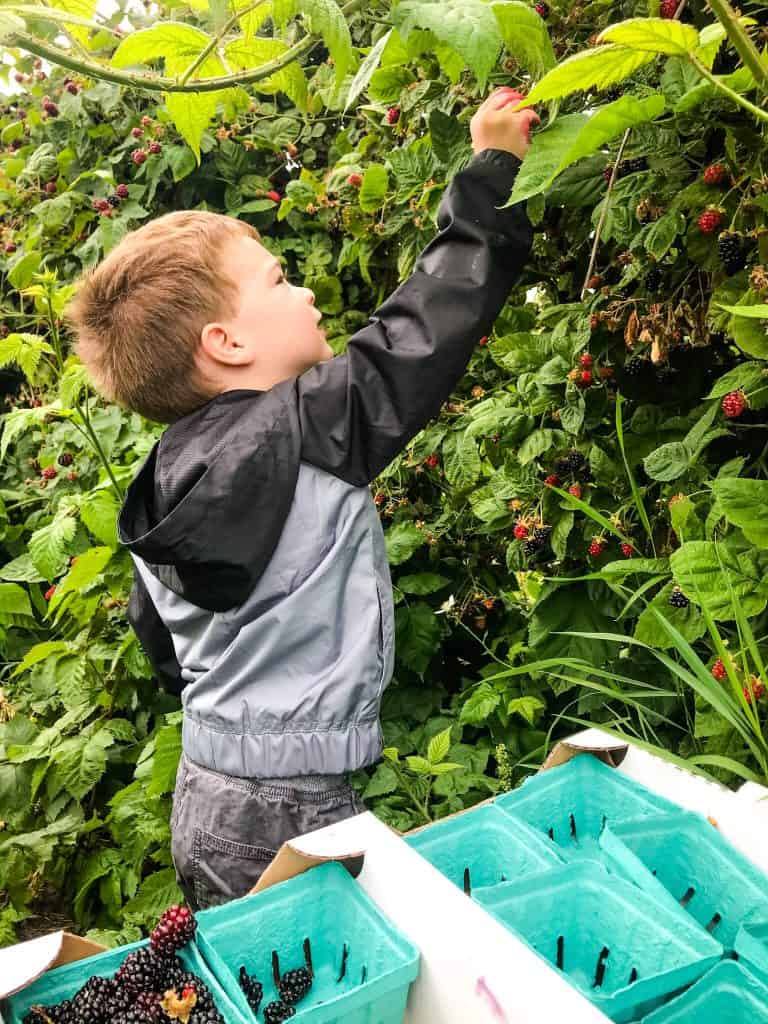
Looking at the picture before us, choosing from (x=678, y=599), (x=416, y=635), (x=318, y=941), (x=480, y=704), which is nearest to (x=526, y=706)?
(x=480, y=704)

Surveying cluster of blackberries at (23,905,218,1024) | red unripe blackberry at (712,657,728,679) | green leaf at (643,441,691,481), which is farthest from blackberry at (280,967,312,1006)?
green leaf at (643,441,691,481)

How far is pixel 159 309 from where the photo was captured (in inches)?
55.0

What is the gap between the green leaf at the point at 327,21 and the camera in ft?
3.03

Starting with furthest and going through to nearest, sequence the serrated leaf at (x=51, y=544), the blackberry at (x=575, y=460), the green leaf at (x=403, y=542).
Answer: the serrated leaf at (x=51, y=544) → the green leaf at (x=403, y=542) → the blackberry at (x=575, y=460)

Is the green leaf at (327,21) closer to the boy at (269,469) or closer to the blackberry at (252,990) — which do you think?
the boy at (269,469)

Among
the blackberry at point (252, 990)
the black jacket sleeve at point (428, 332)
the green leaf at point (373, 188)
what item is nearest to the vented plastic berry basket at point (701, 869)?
the blackberry at point (252, 990)

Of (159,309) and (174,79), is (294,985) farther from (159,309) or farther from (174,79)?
(174,79)

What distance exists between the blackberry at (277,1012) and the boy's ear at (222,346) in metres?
0.91

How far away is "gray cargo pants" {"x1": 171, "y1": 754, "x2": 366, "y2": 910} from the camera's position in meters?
1.39

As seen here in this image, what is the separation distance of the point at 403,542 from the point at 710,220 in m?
1.02

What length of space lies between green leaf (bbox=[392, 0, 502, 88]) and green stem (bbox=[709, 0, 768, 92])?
0.21m

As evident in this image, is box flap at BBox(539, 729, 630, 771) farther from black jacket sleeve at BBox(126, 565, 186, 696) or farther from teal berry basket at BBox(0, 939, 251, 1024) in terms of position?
black jacket sleeve at BBox(126, 565, 186, 696)

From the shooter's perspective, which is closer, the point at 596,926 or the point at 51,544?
the point at 596,926

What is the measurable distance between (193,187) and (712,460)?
2094 millimetres
